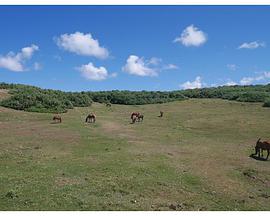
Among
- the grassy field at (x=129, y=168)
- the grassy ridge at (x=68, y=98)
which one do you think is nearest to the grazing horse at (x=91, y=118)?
the grassy field at (x=129, y=168)

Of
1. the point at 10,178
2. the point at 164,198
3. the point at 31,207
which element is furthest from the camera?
the point at 10,178

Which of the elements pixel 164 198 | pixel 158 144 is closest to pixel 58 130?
pixel 158 144

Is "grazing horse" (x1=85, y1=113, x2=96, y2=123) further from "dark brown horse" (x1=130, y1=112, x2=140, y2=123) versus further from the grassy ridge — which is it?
the grassy ridge

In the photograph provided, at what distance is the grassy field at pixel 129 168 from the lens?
62.2 ft

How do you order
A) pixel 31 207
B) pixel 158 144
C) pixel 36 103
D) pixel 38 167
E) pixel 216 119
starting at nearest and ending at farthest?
pixel 31 207 < pixel 38 167 < pixel 158 144 < pixel 216 119 < pixel 36 103

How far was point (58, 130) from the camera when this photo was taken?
39.0 m

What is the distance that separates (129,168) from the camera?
24250 mm

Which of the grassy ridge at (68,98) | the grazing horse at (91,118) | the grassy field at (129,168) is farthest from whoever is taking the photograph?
the grassy ridge at (68,98)

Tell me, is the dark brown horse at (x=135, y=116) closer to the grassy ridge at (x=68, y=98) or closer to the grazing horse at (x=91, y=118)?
the grazing horse at (x=91, y=118)

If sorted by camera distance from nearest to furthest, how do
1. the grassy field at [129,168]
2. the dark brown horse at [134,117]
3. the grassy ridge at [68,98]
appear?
the grassy field at [129,168]
the dark brown horse at [134,117]
the grassy ridge at [68,98]

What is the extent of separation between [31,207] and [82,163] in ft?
25.9

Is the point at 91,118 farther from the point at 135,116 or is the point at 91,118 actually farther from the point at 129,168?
the point at 129,168

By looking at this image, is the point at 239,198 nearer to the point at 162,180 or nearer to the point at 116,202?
the point at 162,180

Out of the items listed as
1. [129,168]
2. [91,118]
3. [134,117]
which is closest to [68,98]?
[91,118]
